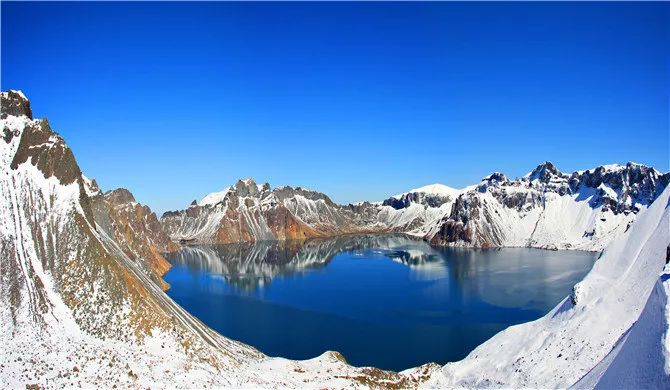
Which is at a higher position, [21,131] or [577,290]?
[21,131]

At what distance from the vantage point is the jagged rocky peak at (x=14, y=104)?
54.4 meters

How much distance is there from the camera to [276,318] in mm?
93875

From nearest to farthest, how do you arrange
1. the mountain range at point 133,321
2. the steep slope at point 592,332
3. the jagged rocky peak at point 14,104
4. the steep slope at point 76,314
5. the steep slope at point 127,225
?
the steep slope at point 592,332, the steep slope at point 76,314, the mountain range at point 133,321, the jagged rocky peak at point 14,104, the steep slope at point 127,225

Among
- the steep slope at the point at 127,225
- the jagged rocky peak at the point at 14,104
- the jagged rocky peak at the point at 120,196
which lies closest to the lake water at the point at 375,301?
the steep slope at the point at 127,225

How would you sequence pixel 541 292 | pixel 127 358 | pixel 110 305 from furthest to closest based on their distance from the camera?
pixel 541 292 → pixel 110 305 → pixel 127 358

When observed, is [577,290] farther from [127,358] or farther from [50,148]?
[50,148]

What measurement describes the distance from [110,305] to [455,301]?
78.0 metres

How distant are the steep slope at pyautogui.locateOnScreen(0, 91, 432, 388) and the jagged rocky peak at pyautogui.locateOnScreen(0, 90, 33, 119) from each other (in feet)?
0.38

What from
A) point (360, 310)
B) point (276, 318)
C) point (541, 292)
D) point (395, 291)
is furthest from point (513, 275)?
point (276, 318)

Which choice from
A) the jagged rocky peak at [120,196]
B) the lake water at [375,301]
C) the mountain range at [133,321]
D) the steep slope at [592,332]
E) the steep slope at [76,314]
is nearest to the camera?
the steep slope at [592,332]

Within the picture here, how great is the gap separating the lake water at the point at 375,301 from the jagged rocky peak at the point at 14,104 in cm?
4611

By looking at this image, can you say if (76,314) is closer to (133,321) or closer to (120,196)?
(133,321)

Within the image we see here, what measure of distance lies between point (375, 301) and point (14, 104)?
80214mm

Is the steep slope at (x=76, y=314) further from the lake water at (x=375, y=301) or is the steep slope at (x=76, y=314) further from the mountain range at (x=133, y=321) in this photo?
the lake water at (x=375, y=301)
